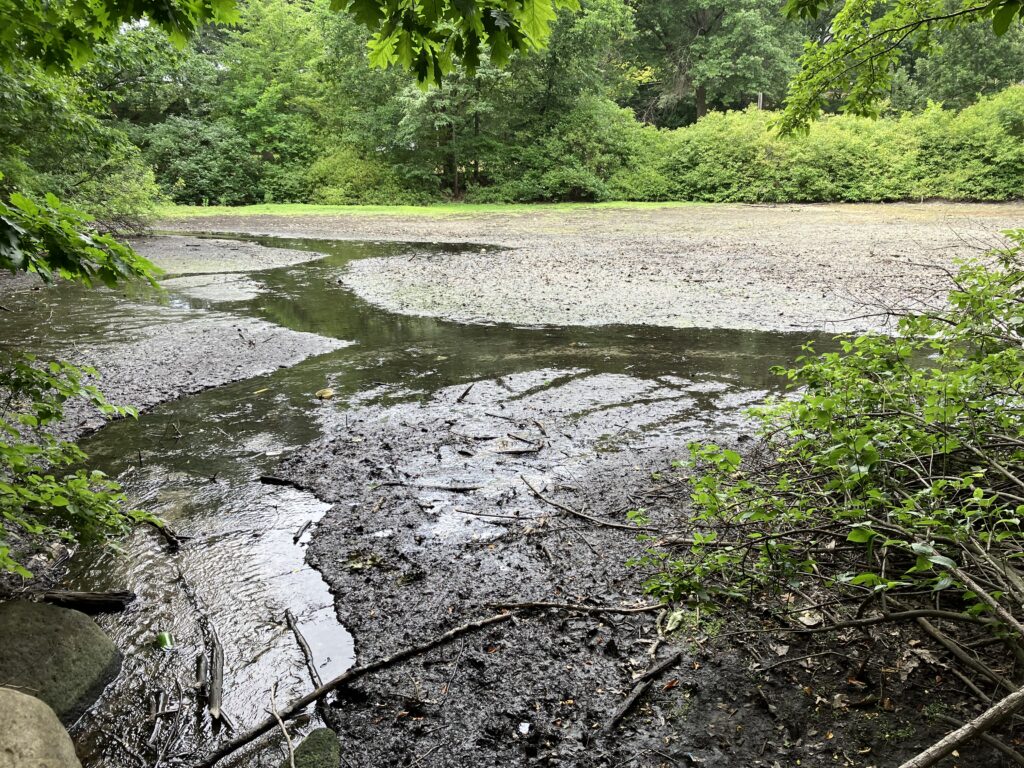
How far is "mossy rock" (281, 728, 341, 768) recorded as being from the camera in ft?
7.72

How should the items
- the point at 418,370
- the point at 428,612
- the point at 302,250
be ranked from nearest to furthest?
1. the point at 428,612
2. the point at 418,370
3. the point at 302,250

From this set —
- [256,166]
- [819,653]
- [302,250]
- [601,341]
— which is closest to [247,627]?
[819,653]

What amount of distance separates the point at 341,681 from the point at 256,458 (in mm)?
2735

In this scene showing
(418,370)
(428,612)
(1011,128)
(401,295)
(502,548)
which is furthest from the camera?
(1011,128)

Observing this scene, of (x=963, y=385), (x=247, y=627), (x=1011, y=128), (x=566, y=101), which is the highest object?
(x=566, y=101)

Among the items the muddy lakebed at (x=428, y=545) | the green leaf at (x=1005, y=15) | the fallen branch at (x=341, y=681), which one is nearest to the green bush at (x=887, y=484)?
the muddy lakebed at (x=428, y=545)

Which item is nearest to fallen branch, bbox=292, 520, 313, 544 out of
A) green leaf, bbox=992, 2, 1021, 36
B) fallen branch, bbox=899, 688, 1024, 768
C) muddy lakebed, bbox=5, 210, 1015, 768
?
muddy lakebed, bbox=5, 210, 1015, 768

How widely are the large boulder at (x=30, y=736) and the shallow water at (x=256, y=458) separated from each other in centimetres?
31

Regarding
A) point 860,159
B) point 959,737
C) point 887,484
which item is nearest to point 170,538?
point 887,484

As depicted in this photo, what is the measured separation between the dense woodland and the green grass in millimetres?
1615

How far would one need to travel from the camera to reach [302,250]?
17.4 meters

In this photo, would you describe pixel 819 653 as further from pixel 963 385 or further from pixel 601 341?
pixel 601 341

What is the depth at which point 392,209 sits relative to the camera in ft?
91.6

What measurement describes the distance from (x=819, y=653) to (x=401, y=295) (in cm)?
962
